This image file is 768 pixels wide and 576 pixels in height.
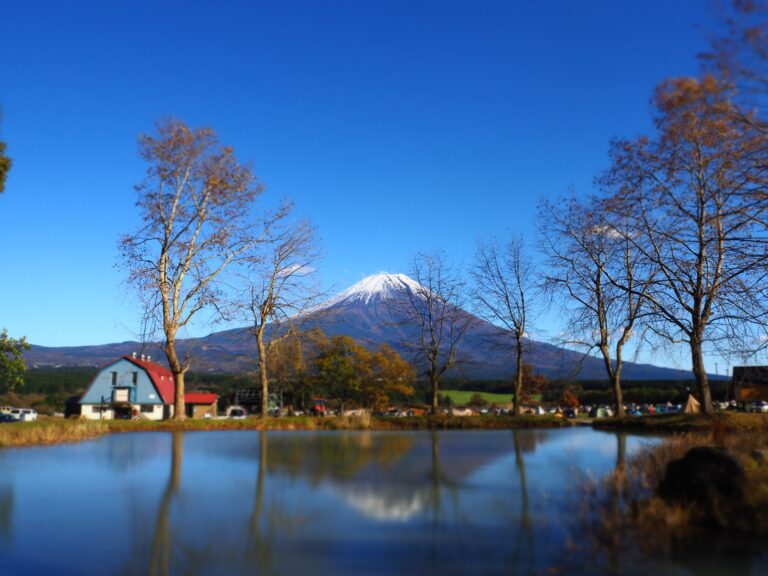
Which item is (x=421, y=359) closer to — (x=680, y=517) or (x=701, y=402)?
(x=701, y=402)

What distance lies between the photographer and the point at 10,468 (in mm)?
8812

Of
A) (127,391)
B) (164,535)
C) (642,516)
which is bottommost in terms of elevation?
(164,535)

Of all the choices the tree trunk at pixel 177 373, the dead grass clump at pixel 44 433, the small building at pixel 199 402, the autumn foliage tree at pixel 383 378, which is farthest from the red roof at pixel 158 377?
the dead grass clump at pixel 44 433

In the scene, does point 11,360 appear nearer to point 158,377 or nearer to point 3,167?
point 3,167

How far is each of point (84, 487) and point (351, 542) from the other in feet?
13.3

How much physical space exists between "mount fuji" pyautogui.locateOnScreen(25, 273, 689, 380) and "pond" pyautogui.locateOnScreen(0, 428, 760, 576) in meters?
9.72

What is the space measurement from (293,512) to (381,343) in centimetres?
4761

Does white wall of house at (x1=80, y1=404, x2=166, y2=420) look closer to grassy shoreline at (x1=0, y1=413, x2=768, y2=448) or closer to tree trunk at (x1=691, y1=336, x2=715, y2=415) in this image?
grassy shoreline at (x1=0, y1=413, x2=768, y2=448)

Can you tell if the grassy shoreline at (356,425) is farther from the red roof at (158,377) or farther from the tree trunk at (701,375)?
the red roof at (158,377)

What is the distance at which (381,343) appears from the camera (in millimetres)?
53219

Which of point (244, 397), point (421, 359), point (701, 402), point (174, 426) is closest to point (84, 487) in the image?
point (174, 426)

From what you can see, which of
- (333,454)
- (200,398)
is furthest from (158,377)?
(333,454)

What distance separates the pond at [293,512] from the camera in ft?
14.1

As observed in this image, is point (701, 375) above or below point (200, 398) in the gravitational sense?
above
